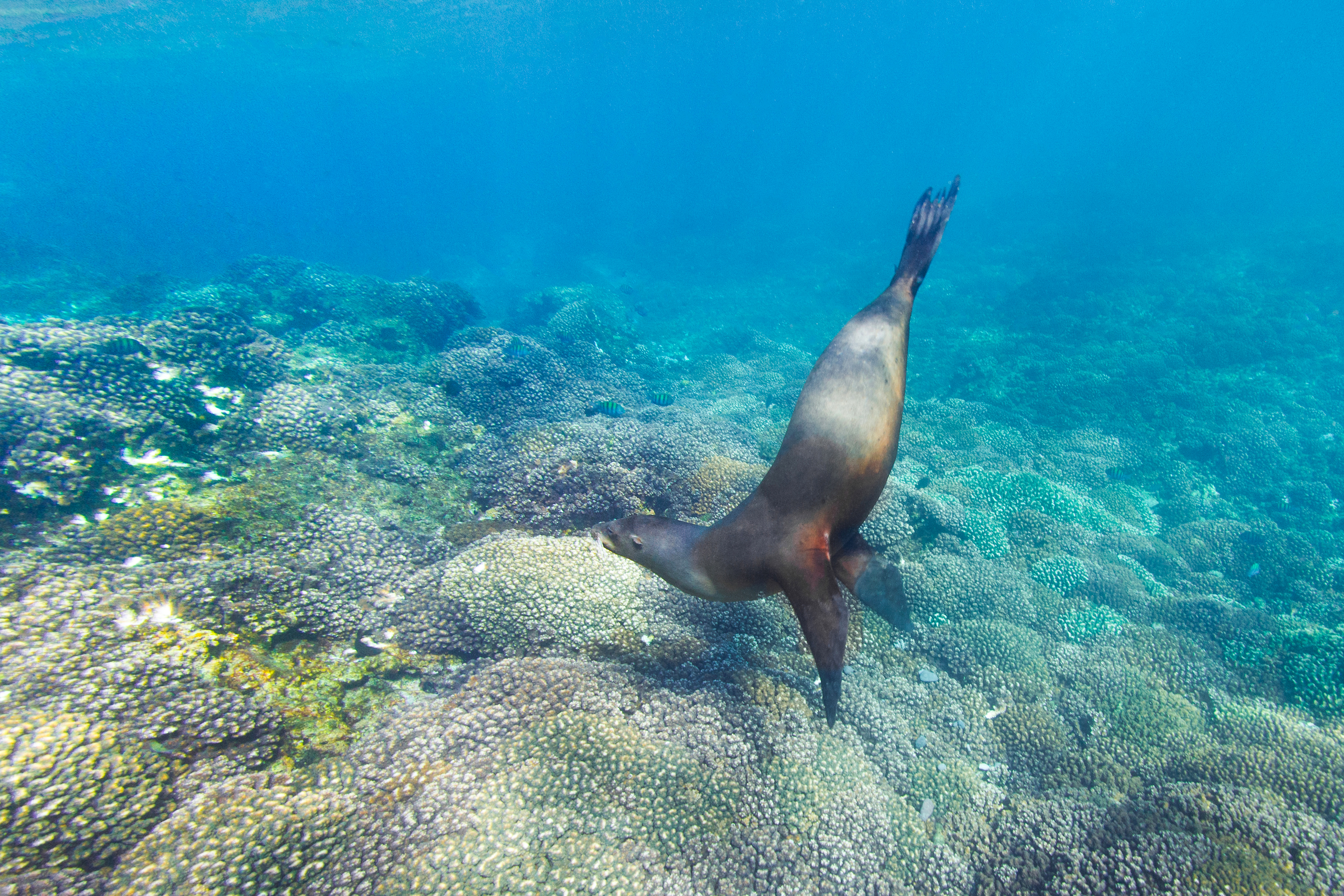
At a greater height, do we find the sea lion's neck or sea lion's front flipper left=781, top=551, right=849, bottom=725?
the sea lion's neck

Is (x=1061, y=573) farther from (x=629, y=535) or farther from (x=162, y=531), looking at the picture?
(x=162, y=531)

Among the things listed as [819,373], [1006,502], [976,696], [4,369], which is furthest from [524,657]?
[1006,502]

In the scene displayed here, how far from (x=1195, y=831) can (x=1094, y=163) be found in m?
68.5

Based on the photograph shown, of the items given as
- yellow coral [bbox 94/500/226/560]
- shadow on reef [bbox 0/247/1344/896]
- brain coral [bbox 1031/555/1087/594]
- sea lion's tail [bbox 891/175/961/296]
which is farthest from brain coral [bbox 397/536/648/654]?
brain coral [bbox 1031/555/1087/594]

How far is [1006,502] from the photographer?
6.70m

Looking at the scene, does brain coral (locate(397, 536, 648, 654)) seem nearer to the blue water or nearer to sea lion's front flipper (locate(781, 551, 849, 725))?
the blue water

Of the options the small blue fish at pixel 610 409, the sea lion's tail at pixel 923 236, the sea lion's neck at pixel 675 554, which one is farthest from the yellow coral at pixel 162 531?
the sea lion's tail at pixel 923 236

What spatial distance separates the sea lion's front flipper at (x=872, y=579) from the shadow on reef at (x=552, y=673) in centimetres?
125

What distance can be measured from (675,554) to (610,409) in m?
6.29

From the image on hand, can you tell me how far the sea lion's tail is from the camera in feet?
7.92

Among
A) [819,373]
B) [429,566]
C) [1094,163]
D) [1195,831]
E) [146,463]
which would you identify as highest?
[1094,163]

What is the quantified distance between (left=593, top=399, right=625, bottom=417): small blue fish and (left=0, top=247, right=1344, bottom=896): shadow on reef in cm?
124

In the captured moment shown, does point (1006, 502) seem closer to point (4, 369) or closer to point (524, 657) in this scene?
point (524, 657)

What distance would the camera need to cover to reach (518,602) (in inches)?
148
